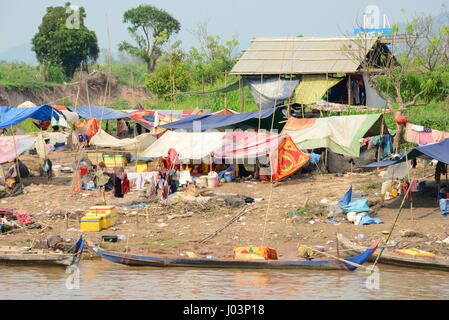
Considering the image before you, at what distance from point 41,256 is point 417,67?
1250 centimetres

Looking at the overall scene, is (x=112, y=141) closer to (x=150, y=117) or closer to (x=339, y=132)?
Result: (x=150, y=117)

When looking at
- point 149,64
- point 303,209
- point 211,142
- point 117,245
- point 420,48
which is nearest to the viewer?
point 117,245

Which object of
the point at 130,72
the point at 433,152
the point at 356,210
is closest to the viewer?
the point at 433,152

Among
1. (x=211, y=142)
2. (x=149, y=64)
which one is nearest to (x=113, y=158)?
(x=211, y=142)

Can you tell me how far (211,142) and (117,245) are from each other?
5347 millimetres

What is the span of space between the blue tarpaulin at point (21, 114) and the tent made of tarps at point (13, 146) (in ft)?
2.45

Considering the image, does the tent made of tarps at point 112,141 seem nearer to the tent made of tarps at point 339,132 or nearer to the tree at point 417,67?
the tent made of tarps at point 339,132

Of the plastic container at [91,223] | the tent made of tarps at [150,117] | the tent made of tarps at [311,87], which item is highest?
the tent made of tarps at [311,87]

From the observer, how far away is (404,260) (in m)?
9.48

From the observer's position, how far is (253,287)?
8.95 metres

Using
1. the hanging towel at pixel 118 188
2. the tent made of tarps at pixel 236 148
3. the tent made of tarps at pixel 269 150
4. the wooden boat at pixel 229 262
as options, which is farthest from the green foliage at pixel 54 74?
the wooden boat at pixel 229 262

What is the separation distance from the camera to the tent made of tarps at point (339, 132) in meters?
14.2

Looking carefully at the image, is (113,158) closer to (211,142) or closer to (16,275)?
(211,142)

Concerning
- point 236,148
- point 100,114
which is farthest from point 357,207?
point 100,114
